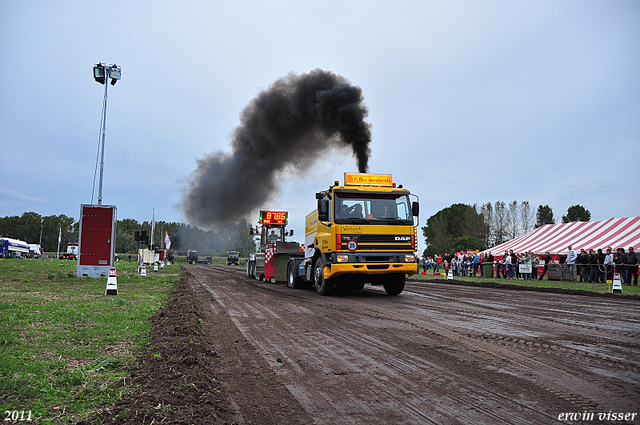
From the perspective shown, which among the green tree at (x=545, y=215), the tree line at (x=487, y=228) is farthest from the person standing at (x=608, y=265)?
the green tree at (x=545, y=215)

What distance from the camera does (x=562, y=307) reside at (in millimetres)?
10078

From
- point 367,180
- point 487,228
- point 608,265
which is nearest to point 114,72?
point 367,180

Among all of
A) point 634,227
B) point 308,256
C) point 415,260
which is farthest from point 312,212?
point 634,227

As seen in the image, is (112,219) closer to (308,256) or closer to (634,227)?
(308,256)

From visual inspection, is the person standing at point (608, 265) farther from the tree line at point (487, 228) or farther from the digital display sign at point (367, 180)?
the tree line at point (487, 228)

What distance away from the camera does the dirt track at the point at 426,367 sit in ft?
11.1

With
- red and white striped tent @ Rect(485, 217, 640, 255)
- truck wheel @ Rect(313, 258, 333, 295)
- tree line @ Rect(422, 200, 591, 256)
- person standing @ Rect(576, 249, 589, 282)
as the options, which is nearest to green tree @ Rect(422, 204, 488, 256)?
tree line @ Rect(422, 200, 591, 256)

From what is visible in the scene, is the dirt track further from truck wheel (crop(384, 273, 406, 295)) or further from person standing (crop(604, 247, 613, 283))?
person standing (crop(604, 247, 613, 283))

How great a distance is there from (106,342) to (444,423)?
13.8 ft

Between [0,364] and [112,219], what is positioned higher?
[112,219]

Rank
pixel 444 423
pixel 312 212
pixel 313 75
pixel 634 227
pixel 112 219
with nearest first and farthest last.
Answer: pixel 444 423 < pixel 312 212 < pixel 112 219 < pixel 313 75 < pixel 634 227

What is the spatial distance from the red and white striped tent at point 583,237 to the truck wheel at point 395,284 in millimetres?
17366

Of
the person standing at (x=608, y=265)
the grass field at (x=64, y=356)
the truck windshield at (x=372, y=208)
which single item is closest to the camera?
the grass field at (x=64, y=356)

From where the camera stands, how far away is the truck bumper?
1212cm
